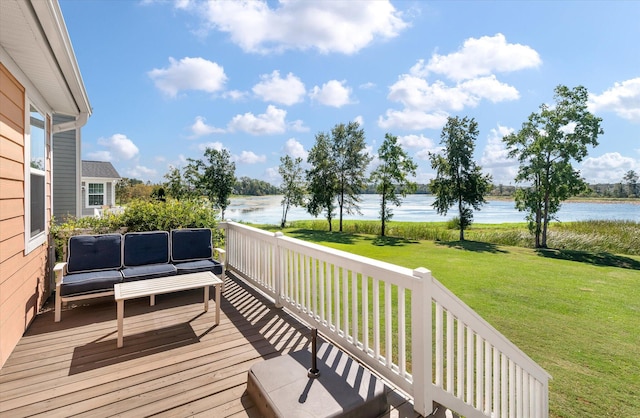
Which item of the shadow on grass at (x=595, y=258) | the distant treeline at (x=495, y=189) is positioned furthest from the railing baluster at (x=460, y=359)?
the distant treeline at (x=495, y=189)

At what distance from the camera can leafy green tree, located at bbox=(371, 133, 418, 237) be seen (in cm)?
1828

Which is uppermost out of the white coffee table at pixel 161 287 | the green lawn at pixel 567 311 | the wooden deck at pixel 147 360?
the white coffee table at pixel 161 287

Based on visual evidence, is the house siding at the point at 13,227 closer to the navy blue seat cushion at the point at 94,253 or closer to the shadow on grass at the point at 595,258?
the navy blue seat cushion at the point at 94,253

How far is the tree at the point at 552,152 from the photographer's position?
1416 cm

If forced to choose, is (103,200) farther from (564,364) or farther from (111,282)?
(564,364)

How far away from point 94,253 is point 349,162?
1749cm

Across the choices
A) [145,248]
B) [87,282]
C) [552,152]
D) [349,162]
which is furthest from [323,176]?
[87,282]

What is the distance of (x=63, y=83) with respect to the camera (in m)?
3.46

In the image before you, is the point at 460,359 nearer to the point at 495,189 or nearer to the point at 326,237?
the point at 326,237

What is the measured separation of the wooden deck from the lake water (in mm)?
13639

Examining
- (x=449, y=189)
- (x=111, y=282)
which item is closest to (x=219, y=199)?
(x=449, y=189)

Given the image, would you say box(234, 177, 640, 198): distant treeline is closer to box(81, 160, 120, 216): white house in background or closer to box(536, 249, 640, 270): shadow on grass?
box(536, 249, 640, 270): shadow on grass

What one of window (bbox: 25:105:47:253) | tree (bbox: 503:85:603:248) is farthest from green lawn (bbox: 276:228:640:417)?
window (bbox: 25:105:47:253)

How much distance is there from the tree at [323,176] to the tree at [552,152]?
34.2 feet
